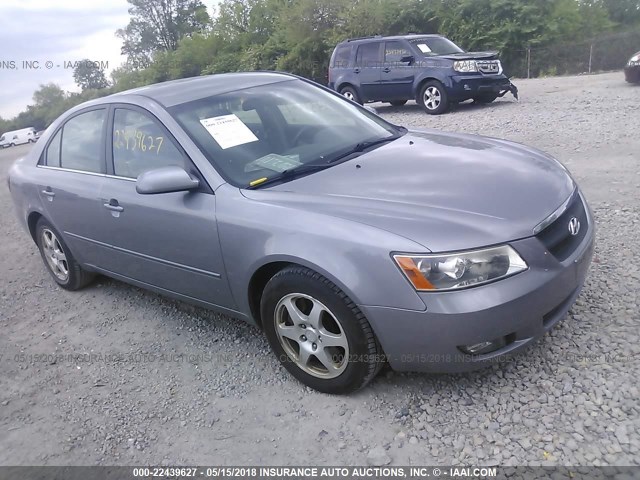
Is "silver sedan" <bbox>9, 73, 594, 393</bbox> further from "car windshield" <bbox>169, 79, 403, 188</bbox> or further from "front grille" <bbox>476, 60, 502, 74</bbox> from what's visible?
"front grille" <bbox>476, 60, 502, 74</bbox>

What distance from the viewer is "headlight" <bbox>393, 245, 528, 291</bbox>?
2508 mm

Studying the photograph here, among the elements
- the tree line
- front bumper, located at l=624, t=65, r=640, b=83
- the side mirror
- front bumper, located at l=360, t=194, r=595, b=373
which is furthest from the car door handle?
front bumper, located at l=624, t=65, r=640, b=83

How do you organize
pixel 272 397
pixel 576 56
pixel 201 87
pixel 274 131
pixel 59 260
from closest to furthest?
pixel 272 397
pixel 274 131
pixel 201 87
pixel 59 260
pixel 576 56

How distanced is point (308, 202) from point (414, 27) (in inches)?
935

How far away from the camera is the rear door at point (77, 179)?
13.3ft

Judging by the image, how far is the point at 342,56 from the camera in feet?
45.4

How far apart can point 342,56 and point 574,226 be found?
11.7 meters

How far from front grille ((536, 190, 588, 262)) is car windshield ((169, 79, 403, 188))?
4.22 ft

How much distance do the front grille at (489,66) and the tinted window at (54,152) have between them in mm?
9210

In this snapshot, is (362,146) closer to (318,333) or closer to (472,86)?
(318,333)

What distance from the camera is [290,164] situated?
3361mm

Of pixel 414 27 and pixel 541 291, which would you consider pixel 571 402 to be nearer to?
pixel 541 291

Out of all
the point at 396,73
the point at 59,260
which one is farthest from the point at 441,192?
the point at 396,73

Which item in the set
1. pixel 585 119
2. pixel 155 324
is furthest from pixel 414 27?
pixel 155 324
